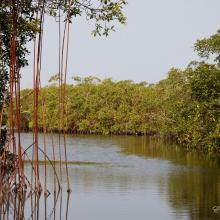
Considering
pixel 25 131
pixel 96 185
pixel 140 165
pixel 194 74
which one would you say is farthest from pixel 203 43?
pixel 25 131

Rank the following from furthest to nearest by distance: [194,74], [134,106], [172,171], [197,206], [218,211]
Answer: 1. [134,106]
2. [194,74]
3. [172,171]
4. [197,206]
5. [218,211]

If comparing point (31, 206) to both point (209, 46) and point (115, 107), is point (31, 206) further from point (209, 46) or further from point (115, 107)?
point (115, 107)

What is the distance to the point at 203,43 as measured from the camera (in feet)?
78.3

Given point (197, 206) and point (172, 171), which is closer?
point (197, 206)

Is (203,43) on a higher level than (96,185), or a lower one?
higher

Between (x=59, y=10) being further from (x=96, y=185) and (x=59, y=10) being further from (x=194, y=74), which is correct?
(x=194, y=74)

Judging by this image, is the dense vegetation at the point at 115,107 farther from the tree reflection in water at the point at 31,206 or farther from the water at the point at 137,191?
the tree reflection in water at the point at 31,206

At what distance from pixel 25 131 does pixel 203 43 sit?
3361 cm

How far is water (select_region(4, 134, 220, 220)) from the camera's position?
1187 cm

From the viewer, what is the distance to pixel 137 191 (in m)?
14.9

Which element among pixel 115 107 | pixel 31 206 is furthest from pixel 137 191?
pixel 115 107

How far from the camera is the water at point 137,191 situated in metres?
11.9

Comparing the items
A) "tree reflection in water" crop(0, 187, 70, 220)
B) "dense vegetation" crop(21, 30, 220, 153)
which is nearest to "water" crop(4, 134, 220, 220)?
"tree reflection in water" crop(0, 187, 70, 220)

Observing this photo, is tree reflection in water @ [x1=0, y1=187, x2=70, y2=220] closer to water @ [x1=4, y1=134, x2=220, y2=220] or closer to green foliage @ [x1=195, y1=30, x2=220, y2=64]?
water @ [x1=4, y1=134, x2=220, y2=220]
